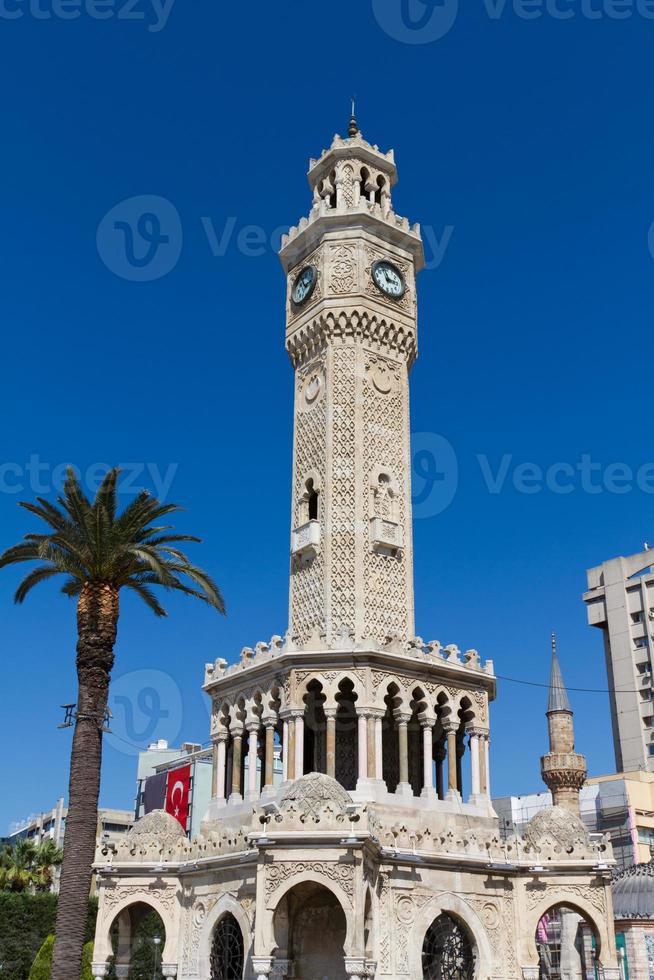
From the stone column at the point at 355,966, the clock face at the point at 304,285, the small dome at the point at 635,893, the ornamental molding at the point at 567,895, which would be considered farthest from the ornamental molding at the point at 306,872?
the clock face at the point at 304,285

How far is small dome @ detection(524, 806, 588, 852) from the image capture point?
1166 inches

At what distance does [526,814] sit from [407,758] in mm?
48202

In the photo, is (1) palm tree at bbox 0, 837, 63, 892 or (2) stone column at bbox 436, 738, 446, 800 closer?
(2) stone column at bbox 436, 738, 446, 800

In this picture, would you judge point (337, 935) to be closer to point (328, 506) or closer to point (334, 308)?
point (328, 506)

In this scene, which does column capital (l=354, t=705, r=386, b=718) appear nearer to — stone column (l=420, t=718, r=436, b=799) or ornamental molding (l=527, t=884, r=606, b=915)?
stone column (l=420, t=718, r=436, b=799)

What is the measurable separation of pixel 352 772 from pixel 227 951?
6.39 m

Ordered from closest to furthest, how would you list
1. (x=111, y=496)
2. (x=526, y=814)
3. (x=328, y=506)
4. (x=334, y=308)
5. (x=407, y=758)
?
(x=111, y=496)
(x=407, y=758)
(x=328, y=506)
(x=334, y=308)
(x=526, y=814)

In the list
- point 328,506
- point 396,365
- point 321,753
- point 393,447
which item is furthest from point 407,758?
point 396,365

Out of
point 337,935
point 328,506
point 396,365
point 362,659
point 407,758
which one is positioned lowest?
point 337,935

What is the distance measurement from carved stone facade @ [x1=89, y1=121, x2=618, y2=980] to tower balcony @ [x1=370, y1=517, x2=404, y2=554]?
0.24 ft

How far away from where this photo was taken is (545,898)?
2925cm

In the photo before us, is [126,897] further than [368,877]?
Yes

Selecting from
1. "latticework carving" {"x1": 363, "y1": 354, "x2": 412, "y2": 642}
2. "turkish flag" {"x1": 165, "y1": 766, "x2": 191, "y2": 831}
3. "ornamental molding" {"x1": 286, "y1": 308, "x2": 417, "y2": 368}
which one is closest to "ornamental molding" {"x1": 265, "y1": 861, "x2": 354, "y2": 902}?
"latticework carving" {"x1": 363, "y1": 354, "x2": 412, "y2": 642}

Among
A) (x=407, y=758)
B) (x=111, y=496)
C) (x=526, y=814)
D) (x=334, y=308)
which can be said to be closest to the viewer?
(x=111, y=496)
